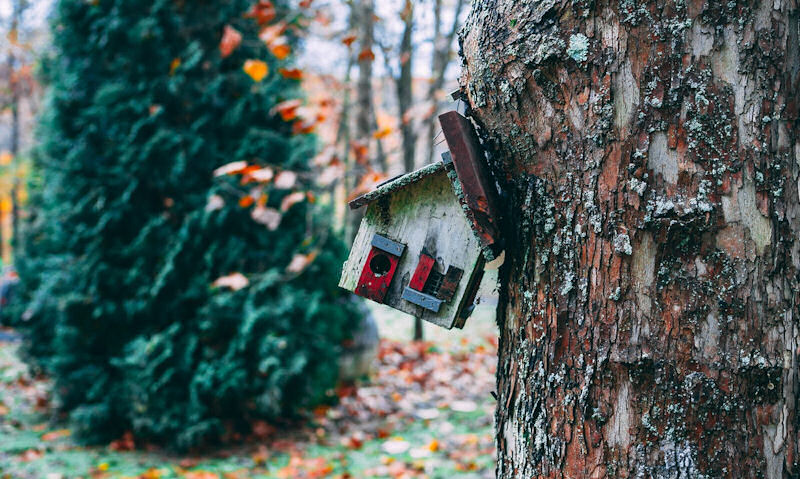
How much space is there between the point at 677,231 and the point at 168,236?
427 centimetres

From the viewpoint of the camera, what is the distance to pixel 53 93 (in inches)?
195

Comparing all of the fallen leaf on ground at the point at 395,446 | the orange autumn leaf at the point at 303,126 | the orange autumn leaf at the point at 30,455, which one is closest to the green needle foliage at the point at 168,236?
the orange autumn leaf at the point at 303,126

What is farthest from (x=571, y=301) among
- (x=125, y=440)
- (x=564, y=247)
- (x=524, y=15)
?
(x=125, y=440)

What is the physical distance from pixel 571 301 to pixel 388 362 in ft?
20.1

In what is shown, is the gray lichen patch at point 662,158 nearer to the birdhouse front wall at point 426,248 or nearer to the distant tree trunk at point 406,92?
the birdhouse front wall at point 426,248

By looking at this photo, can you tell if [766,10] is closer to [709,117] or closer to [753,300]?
[709,117]

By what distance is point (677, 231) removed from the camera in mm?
1196

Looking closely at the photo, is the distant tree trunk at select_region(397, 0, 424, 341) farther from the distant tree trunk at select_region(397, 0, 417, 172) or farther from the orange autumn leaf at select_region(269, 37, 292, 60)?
the orange autumn leaf at select_region(269, 37, 292, 60)

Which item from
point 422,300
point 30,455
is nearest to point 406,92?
point 30,455

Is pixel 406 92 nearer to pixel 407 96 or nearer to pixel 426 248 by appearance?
pixel 407 96

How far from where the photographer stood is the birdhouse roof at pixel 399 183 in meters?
1.50

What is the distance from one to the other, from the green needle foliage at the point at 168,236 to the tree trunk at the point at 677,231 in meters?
3.46

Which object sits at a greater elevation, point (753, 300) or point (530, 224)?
point (530, 224)

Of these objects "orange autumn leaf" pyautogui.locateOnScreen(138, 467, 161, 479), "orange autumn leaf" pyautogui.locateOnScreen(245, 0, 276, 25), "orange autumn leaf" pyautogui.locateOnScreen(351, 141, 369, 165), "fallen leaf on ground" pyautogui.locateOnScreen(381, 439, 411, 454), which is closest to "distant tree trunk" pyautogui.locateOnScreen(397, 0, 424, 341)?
"orange autumn leaf" pyautogui.locateOnScreen(351, 141, 369, 165)
